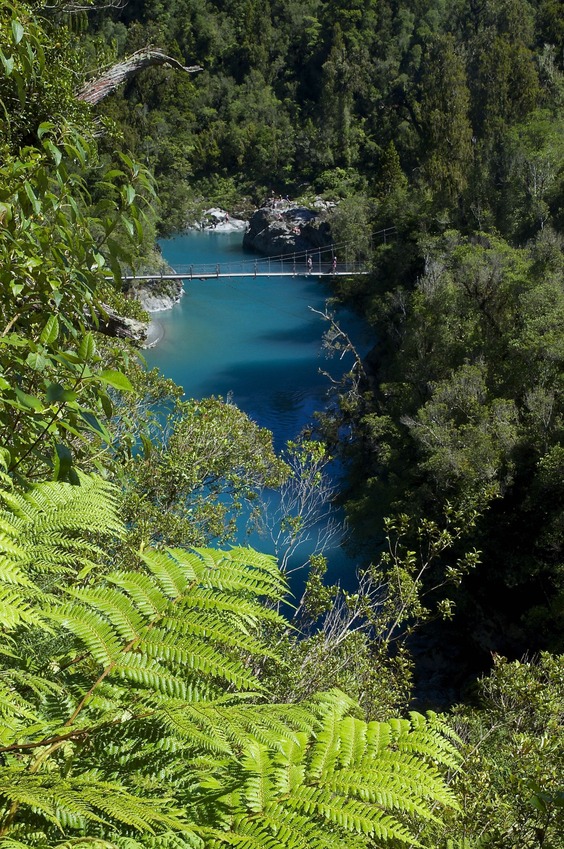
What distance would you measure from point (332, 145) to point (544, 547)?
95.5ft

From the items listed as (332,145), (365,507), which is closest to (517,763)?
(365,507)

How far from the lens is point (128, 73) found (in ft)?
10.4

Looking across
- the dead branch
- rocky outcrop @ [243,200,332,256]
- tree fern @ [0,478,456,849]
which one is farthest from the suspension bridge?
tree fern @ [0,478,456,849]

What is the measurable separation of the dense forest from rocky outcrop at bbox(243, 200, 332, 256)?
3374 mm

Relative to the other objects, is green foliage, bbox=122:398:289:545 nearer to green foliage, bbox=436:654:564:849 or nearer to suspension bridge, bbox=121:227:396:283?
green foliage, bbox=436:654:564:849

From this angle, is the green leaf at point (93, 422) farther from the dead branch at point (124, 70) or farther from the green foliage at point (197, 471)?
the dead branch at point (124, 70)

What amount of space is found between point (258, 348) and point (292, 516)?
11.0m

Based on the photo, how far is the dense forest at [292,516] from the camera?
813mm

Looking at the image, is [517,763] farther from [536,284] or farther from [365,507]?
[536,284]

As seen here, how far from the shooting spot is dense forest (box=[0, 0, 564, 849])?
81cm

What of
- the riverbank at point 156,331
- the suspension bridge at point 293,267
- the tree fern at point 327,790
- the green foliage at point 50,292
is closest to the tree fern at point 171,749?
Result: the tree fern at point 327,790

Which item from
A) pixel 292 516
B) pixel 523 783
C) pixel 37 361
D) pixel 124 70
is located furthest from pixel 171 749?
pixel 292 516

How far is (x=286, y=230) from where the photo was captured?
2566cm

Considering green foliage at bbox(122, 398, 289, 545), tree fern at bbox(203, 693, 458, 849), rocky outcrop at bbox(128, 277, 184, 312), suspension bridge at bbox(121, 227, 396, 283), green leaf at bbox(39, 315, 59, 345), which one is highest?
green leaf at bbox(39, 315, 59, 345)
